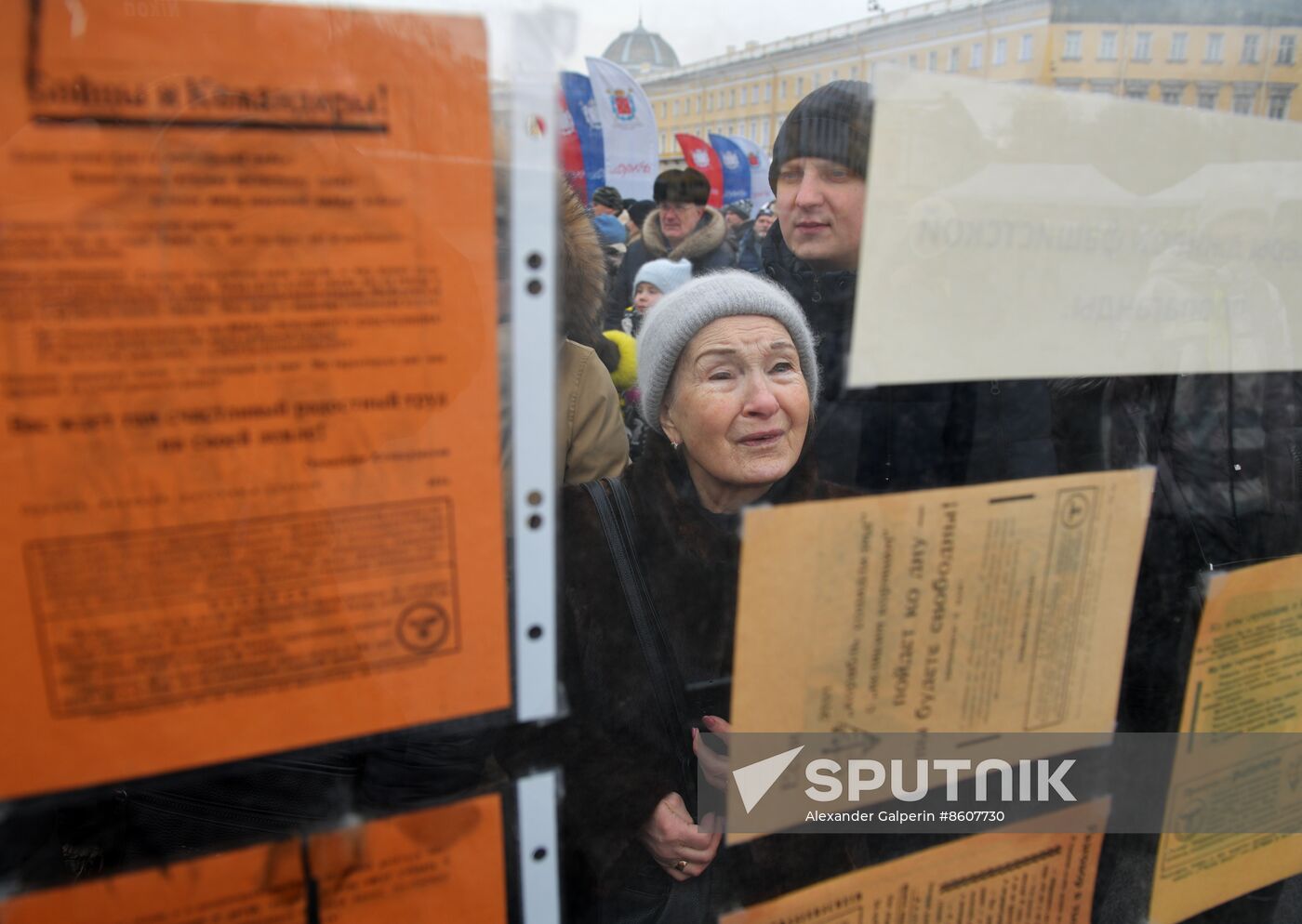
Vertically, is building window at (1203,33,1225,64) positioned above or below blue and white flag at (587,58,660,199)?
above

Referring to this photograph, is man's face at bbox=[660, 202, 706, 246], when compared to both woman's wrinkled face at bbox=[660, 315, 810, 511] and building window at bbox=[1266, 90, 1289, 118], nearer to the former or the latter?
woman's wrinkled face at bbox=[660, 315, 810, 511]

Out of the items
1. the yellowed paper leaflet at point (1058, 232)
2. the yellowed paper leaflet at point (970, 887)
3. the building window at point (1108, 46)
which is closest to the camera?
the yellowed paper leaflet at point (1058, 232)

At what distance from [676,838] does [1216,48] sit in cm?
131

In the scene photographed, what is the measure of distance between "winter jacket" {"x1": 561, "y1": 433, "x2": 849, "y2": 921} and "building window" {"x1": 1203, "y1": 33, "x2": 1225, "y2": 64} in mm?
743

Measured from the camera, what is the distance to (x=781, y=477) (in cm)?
114

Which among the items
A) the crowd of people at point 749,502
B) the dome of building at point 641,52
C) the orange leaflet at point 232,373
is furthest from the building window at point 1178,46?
the orange leaflet at point 232,373

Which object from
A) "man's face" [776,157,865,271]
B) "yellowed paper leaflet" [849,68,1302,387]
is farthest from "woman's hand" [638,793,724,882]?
"man's face" [776,157,865,271]

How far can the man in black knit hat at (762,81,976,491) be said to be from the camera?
1.00 meters

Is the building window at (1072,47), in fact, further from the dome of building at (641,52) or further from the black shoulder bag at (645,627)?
the black shoulder bag at (645,627)

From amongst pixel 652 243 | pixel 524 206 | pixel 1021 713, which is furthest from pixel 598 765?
pixel 652 243

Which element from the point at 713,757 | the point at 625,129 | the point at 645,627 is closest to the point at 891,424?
the point at 645,627

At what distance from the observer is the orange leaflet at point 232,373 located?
0.60 metres

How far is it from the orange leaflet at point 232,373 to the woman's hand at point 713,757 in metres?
0.49

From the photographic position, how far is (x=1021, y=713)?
1114 mm
